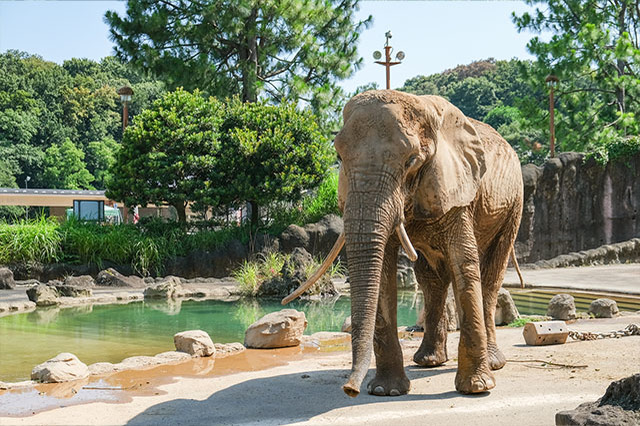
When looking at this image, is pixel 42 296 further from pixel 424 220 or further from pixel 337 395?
pixel 424 220

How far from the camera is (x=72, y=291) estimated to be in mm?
12922

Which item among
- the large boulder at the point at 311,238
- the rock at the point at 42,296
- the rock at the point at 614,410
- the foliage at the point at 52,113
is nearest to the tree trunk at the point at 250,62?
the large boulder at the point at 311,238

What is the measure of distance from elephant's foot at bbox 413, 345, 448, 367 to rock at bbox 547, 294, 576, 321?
3602 millimetres

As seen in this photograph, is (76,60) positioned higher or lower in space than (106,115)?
higher

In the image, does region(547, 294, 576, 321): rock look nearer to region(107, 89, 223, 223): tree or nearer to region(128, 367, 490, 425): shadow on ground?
region(128, 367, 490, 425): shadow on ground

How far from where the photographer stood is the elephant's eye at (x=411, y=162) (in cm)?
433

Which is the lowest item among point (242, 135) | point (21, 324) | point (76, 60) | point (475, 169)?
point (21, 324)

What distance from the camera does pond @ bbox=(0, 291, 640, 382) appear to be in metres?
7.91

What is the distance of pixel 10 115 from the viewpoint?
41.8 m

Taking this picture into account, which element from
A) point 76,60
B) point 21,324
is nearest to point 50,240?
point 21,324

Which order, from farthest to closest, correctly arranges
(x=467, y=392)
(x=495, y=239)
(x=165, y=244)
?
(x=165, y=244) < (x=495, y=239) < (x=467, y=392)

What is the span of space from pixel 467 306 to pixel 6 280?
11.8 m

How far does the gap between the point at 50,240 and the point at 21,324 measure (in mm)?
6425

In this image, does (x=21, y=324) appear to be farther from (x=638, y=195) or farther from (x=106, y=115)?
(x=106, y=115)
